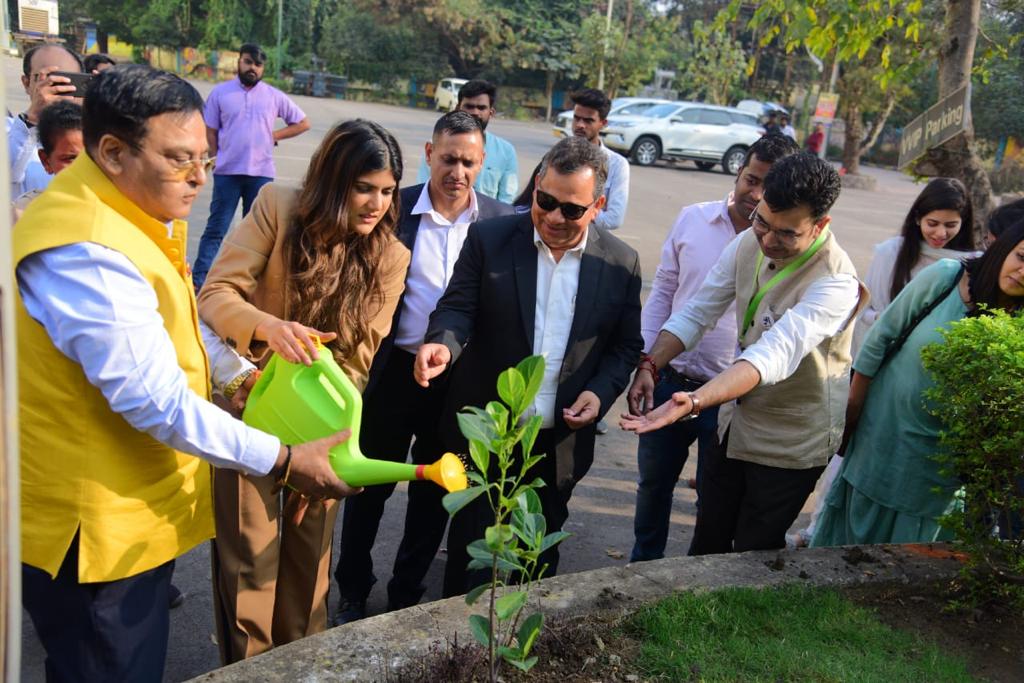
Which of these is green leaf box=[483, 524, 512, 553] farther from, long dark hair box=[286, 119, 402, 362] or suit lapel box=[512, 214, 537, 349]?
suit lapel box=[512, 214, 537, 349]

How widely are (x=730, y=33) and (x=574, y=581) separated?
1683 inches

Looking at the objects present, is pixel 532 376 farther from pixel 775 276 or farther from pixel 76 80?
pixel 76 80

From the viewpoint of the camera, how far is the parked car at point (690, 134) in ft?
78.2

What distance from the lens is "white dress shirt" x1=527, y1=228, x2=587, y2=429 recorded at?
120 inches

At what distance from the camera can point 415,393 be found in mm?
3596

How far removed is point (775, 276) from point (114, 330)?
6.79 ft

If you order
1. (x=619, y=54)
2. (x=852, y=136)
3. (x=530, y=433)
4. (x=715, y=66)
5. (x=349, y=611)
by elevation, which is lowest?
(x=349, y=611)

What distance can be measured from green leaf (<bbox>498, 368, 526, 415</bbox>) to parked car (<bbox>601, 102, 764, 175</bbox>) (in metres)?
22.4

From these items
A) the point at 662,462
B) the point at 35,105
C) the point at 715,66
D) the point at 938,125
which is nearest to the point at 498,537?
the point at 662,462

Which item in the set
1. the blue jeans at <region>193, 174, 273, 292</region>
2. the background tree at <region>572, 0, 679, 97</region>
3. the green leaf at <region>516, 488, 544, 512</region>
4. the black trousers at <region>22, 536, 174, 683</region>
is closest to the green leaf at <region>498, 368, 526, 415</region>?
the green leaf at <region>516, 488, 544, 512</region>

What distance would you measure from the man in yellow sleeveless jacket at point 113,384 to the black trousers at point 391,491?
1361 mm

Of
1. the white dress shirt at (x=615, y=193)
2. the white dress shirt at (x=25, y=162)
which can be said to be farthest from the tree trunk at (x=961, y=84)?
the white dress shirt at (x=25, y=162)

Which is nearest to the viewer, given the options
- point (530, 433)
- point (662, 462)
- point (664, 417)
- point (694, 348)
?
point (530, 433)

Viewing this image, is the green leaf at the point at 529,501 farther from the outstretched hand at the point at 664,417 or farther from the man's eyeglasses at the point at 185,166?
the man's eyeglasses at the point at 185,166
